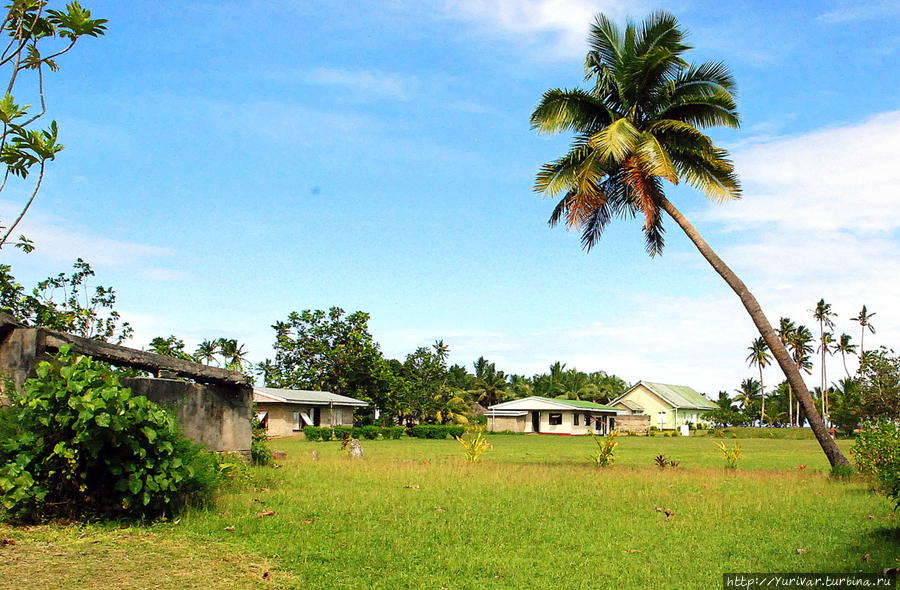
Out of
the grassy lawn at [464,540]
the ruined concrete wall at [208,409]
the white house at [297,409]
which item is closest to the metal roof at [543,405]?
the white house at [297,409]

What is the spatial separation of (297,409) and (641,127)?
3300 centimetres

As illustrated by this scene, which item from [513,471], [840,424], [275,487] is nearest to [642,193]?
[513,471]

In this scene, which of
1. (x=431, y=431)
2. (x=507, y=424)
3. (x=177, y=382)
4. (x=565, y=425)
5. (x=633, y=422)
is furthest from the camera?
(x=633, y=422)

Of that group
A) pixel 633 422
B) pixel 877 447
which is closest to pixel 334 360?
pixel 633 422

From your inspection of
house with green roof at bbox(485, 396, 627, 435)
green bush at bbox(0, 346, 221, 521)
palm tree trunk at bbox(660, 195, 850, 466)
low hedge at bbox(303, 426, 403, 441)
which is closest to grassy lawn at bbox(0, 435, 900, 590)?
green bush at bbox(0, 346, 221, 521)

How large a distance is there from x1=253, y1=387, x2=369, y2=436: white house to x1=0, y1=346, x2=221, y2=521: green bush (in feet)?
118

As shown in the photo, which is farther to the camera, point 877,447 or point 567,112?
point 567,112

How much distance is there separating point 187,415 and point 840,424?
66.9 metres

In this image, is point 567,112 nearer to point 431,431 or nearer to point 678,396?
point 431,431

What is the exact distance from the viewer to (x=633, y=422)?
216 feet

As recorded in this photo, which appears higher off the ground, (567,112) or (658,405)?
(567,112)

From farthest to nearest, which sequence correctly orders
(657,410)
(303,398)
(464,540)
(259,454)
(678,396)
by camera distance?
(678,396) < (657,410) < (303,398) < (259,454) < (464,540)

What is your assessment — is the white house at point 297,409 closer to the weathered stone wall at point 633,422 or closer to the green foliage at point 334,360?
the green foliage at point 334,360

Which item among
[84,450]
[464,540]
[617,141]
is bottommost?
[464,540]
